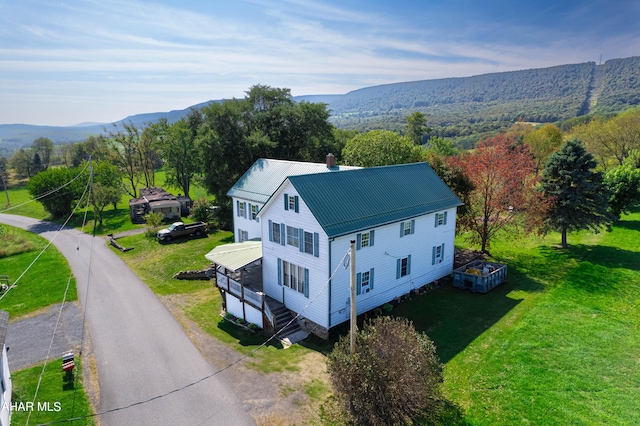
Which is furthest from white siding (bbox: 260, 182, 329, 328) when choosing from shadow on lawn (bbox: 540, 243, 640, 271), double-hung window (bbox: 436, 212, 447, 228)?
shadow on lawn (bbox: 540, 243, 640, 271)

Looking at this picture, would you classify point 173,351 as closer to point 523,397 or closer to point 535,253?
point 523,397

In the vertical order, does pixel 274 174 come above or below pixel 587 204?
above

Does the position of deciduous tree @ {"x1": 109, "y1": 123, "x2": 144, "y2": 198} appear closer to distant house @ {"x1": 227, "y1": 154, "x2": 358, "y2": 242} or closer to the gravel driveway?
distant house @ {"x1": 227, "y1": 154, "x2": 358, "y2": 242}

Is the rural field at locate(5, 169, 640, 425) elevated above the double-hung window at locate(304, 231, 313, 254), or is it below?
below

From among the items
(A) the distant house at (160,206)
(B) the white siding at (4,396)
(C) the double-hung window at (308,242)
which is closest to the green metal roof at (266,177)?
(C) the double-hung window at (308,242)

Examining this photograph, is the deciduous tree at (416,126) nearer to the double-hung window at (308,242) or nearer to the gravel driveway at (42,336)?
the double-hung window at (308,242)

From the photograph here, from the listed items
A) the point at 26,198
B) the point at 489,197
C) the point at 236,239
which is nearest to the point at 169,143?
the point at 236,239

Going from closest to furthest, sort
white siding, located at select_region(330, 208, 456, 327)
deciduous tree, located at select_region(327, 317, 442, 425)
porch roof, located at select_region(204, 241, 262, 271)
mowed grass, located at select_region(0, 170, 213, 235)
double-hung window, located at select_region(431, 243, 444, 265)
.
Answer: deciduous tree, located at select_region(327, 317, 442, 425)
white siding, located at select_region(330, 208, 456, 327)
porch roof, located at select_region(204, 241, 262, 271)
double-hung window, located at select_region(431, 243, 444, 265)
mowed grass, located at select_region(0, 170, 213, 235)
